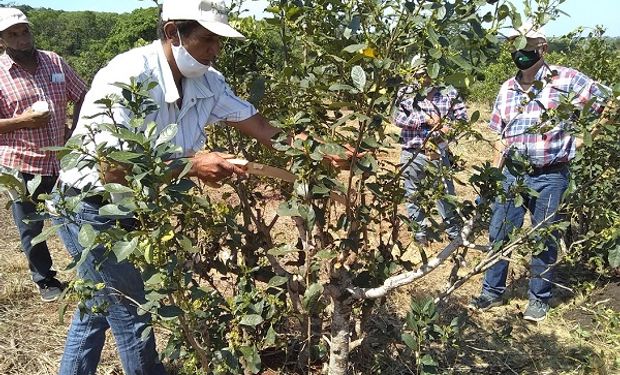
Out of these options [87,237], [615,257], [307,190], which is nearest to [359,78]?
[307,190]

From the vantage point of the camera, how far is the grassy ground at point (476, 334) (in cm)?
262

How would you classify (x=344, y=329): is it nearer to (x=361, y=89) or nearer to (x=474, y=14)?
(x=361, y=89)

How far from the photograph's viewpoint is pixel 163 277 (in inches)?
59.1

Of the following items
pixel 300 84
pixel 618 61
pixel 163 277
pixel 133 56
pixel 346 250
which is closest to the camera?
pixel 163 277

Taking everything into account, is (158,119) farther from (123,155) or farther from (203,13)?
(123,155)

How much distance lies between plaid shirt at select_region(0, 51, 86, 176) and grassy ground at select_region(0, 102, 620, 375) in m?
0.78

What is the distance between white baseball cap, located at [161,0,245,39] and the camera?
1.76m

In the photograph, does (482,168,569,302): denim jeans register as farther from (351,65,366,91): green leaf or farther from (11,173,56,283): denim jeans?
(11,173,56,283): denim jeans

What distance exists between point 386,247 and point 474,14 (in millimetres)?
933

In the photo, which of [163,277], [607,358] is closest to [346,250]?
[163,277]

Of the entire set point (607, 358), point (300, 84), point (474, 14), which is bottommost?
point (607, 358)

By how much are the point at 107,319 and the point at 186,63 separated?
0.94 meters

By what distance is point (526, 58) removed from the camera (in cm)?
308

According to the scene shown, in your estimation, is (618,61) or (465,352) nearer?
(465,352)
